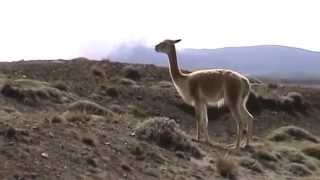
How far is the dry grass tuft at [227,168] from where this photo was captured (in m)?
16.1

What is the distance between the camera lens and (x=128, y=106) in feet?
98.4

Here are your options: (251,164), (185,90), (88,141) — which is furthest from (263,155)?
(88,141)

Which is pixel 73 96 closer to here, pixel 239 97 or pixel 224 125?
pixel 224 125

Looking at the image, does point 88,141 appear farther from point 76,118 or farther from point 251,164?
point 251,164

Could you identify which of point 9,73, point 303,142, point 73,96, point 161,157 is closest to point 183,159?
point 161,157

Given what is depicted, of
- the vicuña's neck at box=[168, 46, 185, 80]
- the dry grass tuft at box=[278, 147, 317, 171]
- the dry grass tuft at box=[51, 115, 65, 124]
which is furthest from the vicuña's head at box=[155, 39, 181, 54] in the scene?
the dry grass tuft at box=[51, 115, 65, 124]

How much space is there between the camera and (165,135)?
16688mm

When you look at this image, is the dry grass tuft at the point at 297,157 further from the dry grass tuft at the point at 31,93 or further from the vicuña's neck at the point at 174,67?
the dry grass tuft at the point at 31,93

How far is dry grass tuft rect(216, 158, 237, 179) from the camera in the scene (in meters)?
16.1

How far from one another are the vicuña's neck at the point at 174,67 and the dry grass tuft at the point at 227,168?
3.77 metres

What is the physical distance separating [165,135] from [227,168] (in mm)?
1530

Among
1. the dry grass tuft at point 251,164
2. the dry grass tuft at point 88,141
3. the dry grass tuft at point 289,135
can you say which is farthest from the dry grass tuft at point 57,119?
the dry grass tuft at point 289,135

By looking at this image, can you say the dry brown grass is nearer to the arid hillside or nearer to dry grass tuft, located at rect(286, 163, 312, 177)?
the arid hillside

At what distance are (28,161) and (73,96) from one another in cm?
1605
